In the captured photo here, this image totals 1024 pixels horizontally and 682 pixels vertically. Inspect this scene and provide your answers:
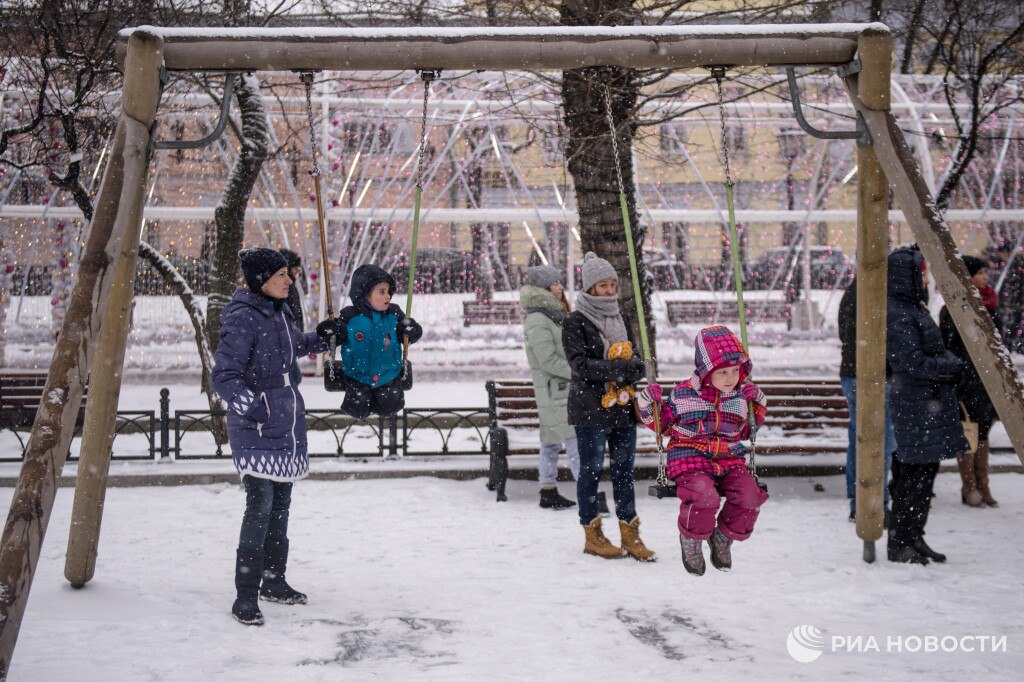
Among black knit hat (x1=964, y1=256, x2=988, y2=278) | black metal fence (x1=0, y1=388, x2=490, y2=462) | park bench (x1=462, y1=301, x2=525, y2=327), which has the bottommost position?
black metal fence (x1=0, y1=388, x2=490, y2=462)

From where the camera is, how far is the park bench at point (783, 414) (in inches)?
333

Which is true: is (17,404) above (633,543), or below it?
above

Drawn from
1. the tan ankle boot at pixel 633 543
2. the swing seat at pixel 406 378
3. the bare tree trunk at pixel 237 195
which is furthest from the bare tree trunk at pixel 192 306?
the tan ankle boot at pixel 633 543

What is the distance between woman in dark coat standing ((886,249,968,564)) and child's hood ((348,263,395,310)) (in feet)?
9.40

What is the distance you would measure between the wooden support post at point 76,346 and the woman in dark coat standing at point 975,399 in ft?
15.3

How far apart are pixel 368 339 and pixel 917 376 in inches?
120

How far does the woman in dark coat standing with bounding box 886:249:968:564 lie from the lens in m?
5.54

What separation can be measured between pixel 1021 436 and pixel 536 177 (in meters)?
11.8

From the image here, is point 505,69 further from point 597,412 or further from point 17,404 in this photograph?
point 17,404

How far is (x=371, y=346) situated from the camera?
5133mm

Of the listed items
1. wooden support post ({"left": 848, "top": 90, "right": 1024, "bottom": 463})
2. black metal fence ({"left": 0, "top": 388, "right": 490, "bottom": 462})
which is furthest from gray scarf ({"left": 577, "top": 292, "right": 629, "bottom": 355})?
black metal fence ({"left": 0, "top": 388, "right": 490, "bottom": 462})

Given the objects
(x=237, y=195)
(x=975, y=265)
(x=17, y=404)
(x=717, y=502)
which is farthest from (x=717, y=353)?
(x=17, y=404)

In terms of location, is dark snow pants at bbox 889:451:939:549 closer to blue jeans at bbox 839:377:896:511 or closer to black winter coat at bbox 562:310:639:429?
blue jeans at bbox 839:377:896:511

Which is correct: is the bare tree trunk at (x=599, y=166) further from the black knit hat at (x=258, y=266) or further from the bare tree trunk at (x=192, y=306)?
the black knit hat at (x=258, y=266)
